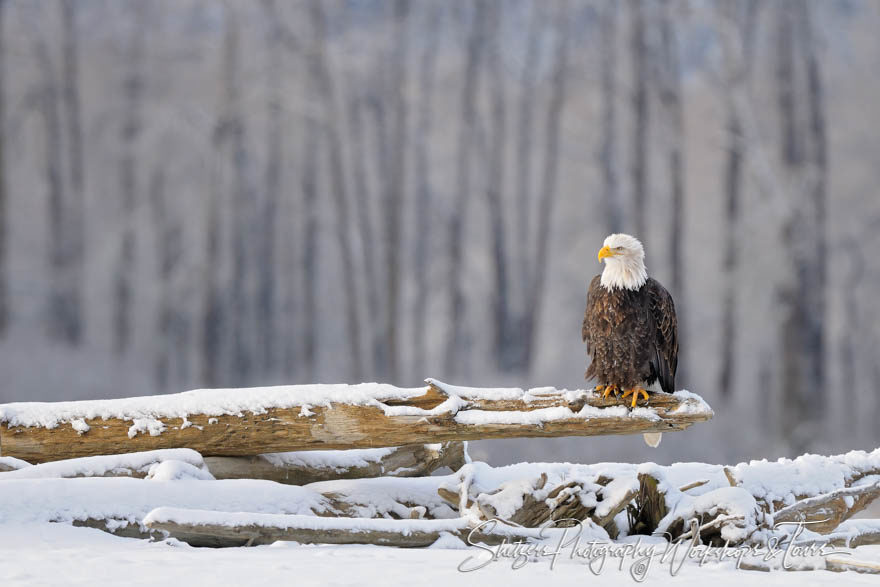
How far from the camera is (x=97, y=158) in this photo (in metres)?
17.5

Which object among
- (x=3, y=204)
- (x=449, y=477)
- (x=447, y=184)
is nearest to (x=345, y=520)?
(x=449, y=477)

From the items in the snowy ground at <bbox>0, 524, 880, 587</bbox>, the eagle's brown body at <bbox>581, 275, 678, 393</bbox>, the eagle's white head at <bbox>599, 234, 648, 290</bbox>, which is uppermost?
the eagle's white head at <bbox>599, 234, 648, 290</bbox>

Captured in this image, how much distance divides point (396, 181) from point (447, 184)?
1.90 meters

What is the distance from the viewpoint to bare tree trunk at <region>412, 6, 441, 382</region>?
16406 millimetres

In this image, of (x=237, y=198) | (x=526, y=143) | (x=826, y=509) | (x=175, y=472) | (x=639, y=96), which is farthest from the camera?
(x=237, y=198)

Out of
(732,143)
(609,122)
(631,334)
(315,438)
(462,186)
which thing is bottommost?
(315,438)

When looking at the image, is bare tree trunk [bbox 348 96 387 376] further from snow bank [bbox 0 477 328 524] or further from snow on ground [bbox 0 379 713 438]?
snow bank [bbox 0 477 328 524]

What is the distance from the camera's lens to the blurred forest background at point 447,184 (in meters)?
13.7

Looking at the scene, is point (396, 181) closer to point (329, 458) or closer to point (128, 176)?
point (128, 176)

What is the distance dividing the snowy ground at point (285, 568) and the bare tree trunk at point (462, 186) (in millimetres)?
13003

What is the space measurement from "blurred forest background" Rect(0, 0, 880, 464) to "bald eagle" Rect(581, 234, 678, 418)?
A: 8894 mm

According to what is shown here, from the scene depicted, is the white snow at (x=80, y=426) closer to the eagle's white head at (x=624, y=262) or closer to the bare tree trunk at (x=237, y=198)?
the eagle's white head at (x=624, y=262)

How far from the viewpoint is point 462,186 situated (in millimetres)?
16859

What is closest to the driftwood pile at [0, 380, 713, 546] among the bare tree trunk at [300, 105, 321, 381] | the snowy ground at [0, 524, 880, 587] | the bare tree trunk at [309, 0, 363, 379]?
the snowy ground at [0, 524, 880, 587]
